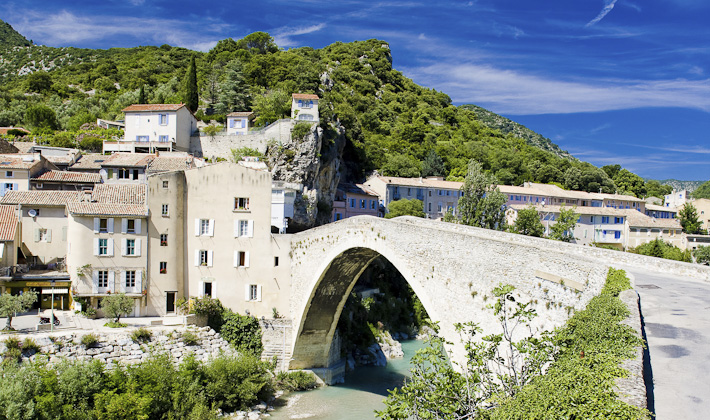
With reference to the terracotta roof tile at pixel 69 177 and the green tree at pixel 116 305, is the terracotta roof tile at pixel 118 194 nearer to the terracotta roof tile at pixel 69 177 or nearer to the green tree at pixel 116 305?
the green tree at pixel 116 305

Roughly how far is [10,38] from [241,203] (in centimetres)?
10901

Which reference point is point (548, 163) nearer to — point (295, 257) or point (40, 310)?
point (295, 257)

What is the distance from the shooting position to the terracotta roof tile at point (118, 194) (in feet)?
83.8

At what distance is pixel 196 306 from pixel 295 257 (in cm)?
510

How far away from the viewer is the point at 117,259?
A: 24812mm

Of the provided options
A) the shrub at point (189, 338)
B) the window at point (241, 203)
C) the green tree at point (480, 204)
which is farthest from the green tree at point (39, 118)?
the green tree at point (480, 204)

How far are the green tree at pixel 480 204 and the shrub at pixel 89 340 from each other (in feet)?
81.2

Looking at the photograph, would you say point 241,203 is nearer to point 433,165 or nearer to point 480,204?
point 480,204

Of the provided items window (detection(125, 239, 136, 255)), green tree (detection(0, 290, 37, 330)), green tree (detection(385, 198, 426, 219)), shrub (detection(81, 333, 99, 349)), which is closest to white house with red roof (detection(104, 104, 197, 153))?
window (detection(125, 239, 136, 255))

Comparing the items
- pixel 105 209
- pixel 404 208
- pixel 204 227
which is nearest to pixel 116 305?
pixel 105 209

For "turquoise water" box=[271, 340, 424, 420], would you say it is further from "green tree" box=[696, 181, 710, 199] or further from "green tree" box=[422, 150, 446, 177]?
"green tree" box=[696, 181, 710, 199]

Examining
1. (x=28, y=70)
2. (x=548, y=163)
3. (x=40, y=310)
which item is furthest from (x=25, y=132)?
(x=548, y=163)

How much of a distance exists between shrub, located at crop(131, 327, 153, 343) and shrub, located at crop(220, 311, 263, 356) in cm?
Result: 383

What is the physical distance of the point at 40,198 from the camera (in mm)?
26266
